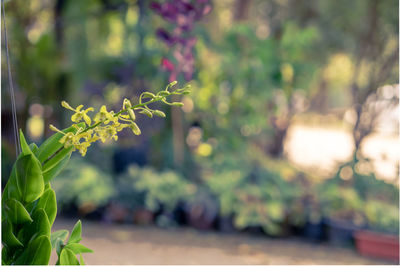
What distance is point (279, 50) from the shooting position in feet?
9.89

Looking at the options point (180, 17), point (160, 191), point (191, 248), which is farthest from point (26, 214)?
point (160, 191)

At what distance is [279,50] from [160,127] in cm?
108

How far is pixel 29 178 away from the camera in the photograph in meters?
0.69

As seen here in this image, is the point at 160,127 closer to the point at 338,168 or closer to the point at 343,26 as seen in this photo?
the point at 338,168

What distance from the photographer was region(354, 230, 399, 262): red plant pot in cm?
264

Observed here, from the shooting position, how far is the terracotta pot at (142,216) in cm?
307

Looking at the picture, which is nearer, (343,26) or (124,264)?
(124,264)

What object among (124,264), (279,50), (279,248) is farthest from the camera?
(279,50)

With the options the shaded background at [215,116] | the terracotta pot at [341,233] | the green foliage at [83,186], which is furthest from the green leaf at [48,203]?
the terracotta pot at [341,233]

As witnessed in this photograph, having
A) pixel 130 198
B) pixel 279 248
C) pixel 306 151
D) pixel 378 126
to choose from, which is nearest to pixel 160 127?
pixel 130 198

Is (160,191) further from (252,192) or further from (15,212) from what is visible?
(15,212)

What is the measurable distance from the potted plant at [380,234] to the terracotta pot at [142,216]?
143cm

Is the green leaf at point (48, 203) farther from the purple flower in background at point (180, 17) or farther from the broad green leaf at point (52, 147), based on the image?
the purple flower in background at point (180, 17)

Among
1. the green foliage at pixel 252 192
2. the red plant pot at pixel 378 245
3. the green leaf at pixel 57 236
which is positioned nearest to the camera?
the green leaf at pixel 57 236
